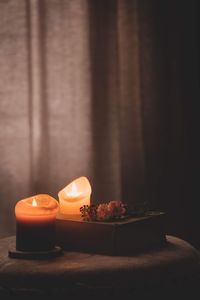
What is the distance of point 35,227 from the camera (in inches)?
36.7

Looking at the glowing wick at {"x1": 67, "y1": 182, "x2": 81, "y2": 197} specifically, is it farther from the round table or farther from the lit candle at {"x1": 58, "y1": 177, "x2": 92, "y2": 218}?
the round table

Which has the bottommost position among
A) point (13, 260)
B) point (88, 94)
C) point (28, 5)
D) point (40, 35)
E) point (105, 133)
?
point (13, 260)

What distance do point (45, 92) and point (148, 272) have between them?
3.74 feet

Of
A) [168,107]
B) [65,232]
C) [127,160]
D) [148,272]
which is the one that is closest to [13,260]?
[65,232]

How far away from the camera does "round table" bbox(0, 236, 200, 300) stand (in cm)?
76

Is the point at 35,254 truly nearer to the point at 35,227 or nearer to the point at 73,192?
the point at 35,227

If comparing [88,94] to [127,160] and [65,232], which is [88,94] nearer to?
[127,160]

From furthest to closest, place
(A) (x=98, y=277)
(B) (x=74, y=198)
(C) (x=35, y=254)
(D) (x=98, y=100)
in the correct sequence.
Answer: (D) (x=98, y=100), (B) (x=74, y=198), (C) (x=35, y=254), (A) (x=98, y=277)

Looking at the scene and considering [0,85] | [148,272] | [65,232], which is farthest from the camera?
[0,85]

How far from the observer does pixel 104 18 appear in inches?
72.9

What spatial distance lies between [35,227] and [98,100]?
99 centimetres

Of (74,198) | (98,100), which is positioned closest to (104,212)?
(74,198)

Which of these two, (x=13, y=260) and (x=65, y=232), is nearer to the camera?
(x=13, y=260)

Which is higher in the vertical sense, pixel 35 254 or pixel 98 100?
pixel 98 100
